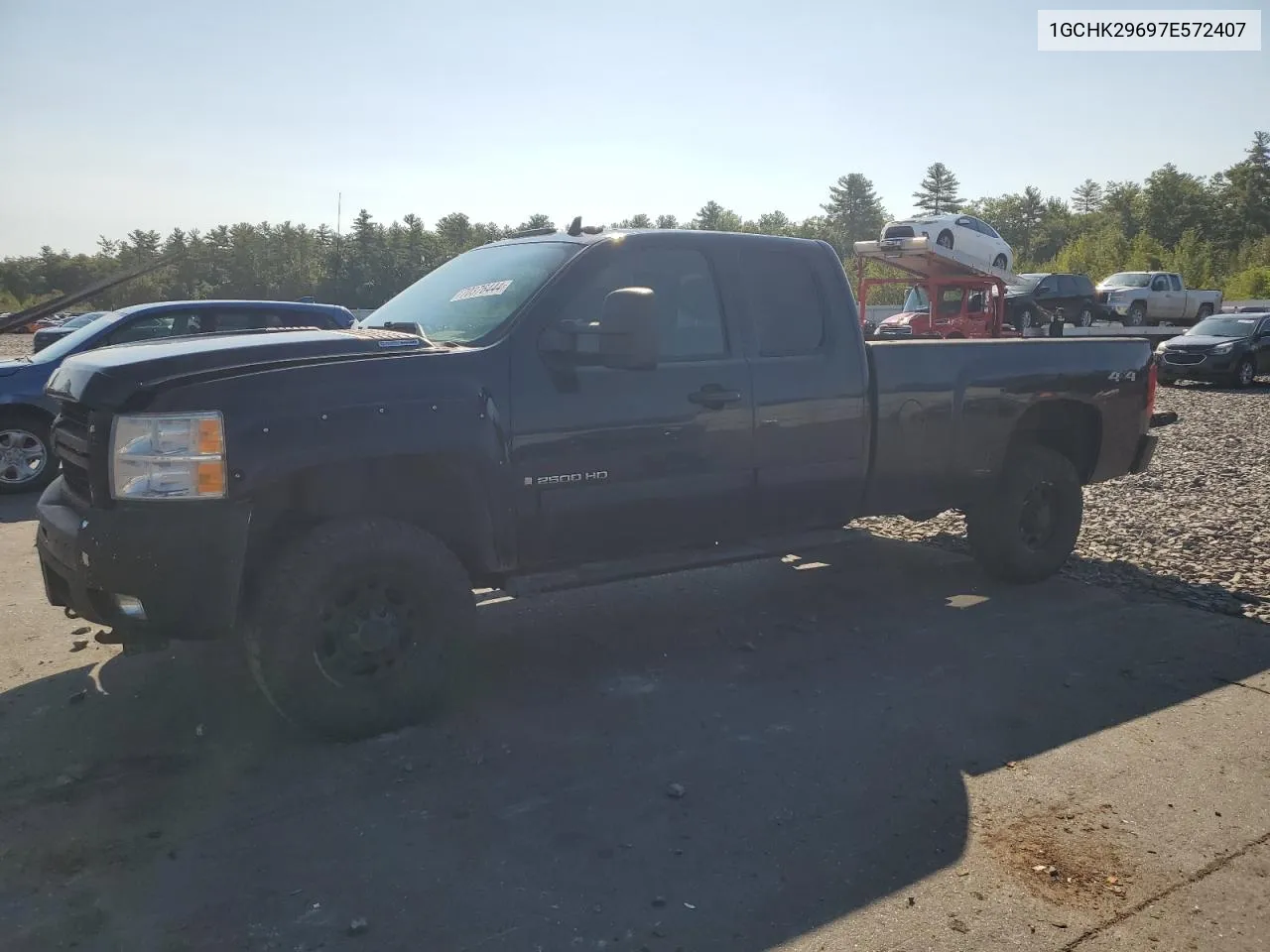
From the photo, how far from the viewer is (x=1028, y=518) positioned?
657 cm

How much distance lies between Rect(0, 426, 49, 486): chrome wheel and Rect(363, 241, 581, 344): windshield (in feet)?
19.9

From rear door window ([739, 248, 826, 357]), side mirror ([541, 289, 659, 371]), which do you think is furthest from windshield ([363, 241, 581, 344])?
rear door window ([739, 248, 826, 357])

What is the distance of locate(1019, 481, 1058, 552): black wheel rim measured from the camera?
6.54 meters

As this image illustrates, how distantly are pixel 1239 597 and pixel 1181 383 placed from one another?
662 inches

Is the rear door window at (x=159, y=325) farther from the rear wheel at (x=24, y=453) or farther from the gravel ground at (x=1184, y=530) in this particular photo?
the gravel ground at (x=1184, y=530)

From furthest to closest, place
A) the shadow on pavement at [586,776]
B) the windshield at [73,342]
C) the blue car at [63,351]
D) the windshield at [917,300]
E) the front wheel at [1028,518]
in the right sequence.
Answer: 1. the windshield at [917,300]
2. the blue car at [63,351]
3. the windshield at [73,342]
4. the front wheel at [1028,518]
5. the shadow on pavement at [586,776]

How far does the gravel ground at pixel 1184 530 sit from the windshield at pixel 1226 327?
8882 mm

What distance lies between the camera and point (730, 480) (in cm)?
519

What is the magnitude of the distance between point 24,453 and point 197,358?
7.18 meters

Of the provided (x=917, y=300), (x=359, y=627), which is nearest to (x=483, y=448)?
(x=359, y=627)

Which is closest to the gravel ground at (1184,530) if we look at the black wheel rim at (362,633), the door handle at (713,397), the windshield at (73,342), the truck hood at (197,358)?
the door handle at (713,397)

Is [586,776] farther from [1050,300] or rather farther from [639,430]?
[1050,300]

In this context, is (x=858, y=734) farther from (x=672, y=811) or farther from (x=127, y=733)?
(x=127, y=733)

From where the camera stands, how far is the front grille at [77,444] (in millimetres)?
3936
